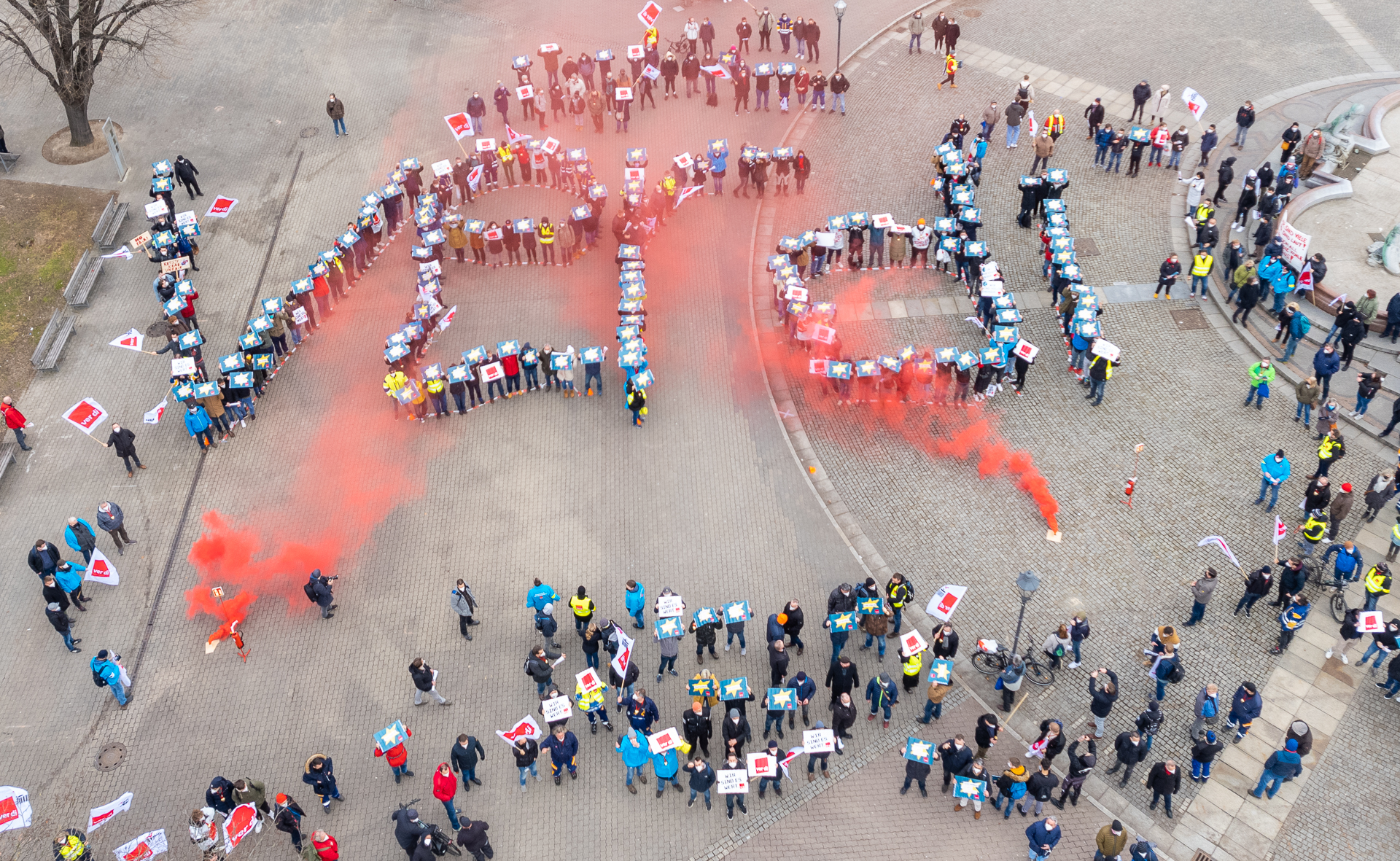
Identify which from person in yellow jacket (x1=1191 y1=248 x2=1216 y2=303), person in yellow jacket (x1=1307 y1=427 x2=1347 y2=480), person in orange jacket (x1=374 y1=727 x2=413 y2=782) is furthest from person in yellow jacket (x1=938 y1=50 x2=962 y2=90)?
person in orange jacket (x1=374 y1=727 x2=413 y2=782)

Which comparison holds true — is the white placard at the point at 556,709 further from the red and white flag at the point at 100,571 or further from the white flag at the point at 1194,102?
the white flag at the point at 1194,102

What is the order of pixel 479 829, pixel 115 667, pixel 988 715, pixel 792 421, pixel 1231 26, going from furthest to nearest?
pixel 1231 26
pixel 792 421
pixel 115 667
pixel 988 715
pixel 479 829

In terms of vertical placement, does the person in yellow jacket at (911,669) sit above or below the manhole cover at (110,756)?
above

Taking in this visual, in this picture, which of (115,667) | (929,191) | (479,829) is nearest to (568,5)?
(929,191)

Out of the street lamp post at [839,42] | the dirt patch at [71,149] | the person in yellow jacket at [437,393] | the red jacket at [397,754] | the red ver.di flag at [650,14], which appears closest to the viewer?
the red jacket at [397,754]

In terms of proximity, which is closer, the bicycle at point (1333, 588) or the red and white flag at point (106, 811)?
the red and white flag at point (106, 811)

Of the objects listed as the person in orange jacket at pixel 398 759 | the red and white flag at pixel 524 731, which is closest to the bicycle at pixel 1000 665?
the red and white flag at pixel 524 731

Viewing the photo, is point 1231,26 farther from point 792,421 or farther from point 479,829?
point 479,829
